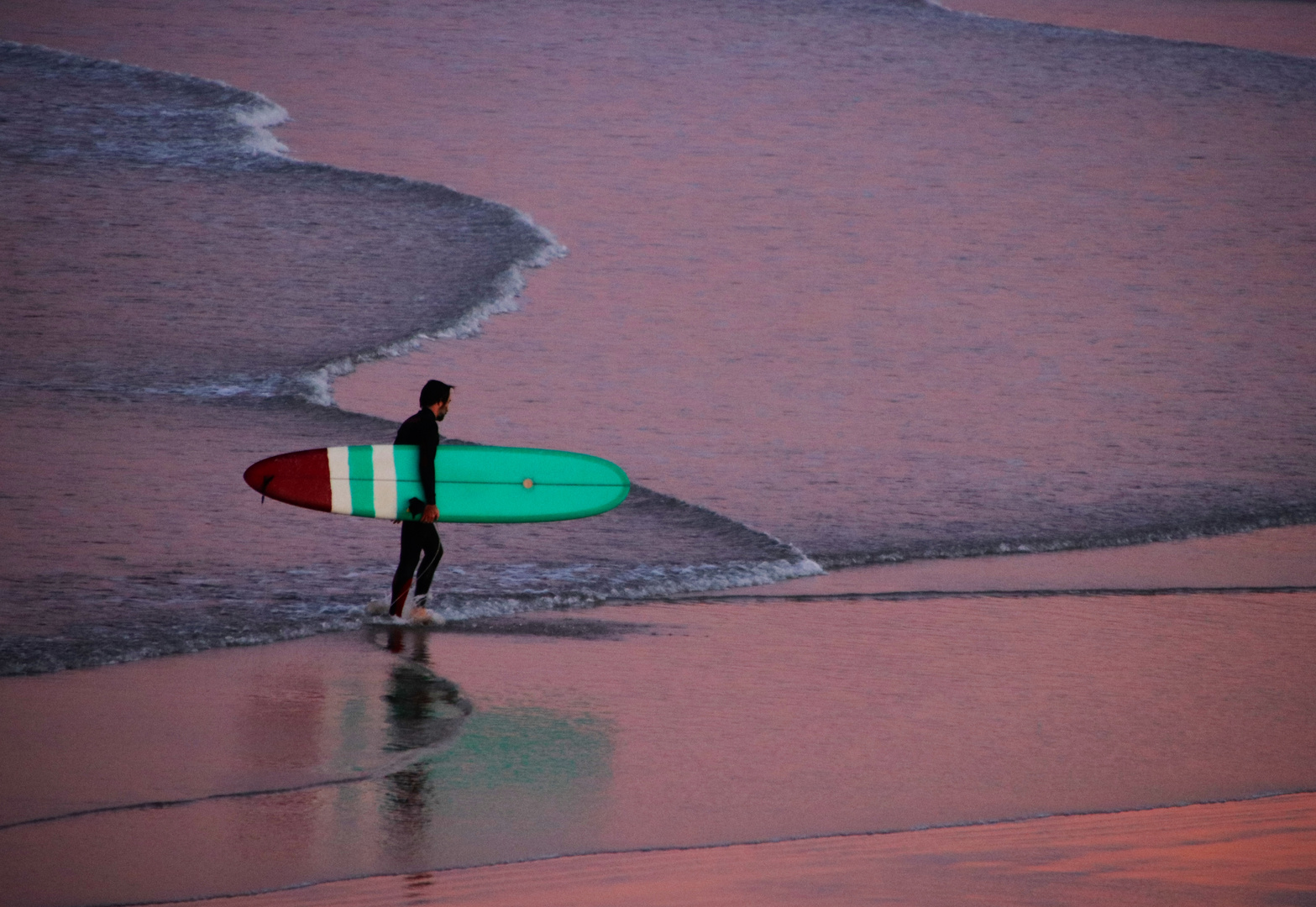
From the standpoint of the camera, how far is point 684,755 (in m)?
6.35

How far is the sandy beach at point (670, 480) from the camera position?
225 inches

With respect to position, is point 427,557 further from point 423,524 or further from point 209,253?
point 209,253

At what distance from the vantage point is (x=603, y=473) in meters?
8.62

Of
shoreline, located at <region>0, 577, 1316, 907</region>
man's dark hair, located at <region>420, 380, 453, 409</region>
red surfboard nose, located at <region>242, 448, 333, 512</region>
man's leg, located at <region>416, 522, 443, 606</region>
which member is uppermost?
man's dark hair, located at <region>420, 380, 453, 409</region>

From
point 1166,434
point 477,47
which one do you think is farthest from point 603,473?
point 477,47

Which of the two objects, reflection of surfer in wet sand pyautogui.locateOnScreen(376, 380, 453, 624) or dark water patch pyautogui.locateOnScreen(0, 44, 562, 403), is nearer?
reflection of surfer in wet sand pyautogui.locateOnScreen(376, 380, 453, 624)

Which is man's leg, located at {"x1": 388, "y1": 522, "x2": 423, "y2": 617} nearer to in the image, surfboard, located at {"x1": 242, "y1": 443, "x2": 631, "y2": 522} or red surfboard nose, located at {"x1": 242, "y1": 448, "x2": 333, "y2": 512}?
surfboard, located at {"x1": 242, "y1": 443, "x2": 631, "y2": 522}

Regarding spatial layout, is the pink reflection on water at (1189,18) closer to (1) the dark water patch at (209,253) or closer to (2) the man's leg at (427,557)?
(1) the dark water patch at (209,253)

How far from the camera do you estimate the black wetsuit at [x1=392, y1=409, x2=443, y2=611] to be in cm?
785

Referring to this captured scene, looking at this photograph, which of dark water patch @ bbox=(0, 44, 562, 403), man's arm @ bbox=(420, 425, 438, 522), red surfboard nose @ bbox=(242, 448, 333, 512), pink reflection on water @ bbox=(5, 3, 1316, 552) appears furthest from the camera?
dark water patch @ bbox=(0, 44, 562, 403)

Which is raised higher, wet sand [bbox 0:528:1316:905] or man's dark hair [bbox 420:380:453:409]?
man's dark hair [bbox 420:380:453:409]

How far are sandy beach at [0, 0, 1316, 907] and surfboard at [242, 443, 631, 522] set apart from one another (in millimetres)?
393

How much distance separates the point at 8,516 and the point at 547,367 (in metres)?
4.69

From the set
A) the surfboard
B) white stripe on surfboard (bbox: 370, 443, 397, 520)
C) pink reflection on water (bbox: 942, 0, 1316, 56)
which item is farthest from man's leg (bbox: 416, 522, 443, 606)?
pink reflection on water (bbox: 942, 0, 1316, 56)
